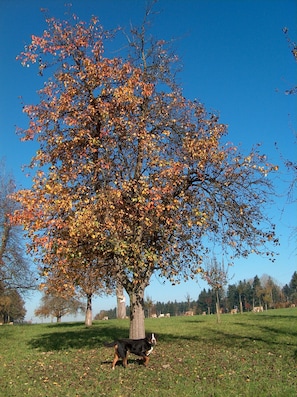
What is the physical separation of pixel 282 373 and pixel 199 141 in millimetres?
7820

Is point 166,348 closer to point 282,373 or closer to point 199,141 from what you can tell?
point 282,373

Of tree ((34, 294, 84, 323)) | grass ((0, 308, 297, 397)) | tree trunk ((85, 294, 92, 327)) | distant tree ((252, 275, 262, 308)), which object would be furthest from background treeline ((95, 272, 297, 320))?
grass ((0, 308, 297, 397))

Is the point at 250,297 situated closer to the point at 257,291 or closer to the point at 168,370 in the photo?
the point at 257,291

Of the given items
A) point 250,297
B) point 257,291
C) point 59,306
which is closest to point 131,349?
point 59,306

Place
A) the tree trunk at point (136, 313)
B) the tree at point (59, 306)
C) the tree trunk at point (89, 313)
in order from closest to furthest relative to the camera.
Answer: the tree trunk at point (136, 313)
the tree trunk at point (89, 313)
the tree at point (59, 306)

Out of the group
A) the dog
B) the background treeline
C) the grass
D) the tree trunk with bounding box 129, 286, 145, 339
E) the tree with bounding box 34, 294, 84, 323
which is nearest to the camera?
the grass

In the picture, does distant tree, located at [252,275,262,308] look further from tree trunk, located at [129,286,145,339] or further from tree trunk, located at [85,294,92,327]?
tree trunk, located at [129,286,145,339]

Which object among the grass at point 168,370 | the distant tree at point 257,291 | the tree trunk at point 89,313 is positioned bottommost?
the grass at point 168,370

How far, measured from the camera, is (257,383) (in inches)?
357

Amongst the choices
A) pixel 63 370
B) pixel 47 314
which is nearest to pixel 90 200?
pixel 63 370

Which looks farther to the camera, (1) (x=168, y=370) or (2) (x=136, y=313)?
(2) (x=136, y=313)

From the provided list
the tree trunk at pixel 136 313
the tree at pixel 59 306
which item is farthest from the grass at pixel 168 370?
the tree at pixel 59 306

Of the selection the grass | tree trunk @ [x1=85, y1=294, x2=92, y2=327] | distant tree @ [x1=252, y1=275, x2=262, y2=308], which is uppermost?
distant tree @ [x1=252, y1=275, x2=262, y2=308]

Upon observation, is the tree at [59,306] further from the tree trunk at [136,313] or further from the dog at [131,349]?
the dog at [131,349]
